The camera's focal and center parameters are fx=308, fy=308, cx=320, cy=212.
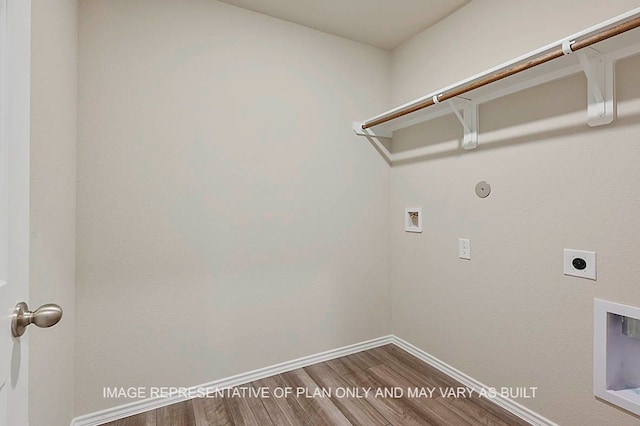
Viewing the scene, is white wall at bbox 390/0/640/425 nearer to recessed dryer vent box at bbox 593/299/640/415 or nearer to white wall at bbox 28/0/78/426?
recessed dryer vent box at bbox 593/299/640/415

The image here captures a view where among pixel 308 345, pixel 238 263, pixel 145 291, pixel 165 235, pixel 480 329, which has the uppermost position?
pixel 165 235

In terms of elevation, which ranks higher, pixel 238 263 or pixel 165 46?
pixel 165 46

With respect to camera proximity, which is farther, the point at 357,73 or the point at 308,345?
the point at 357,73

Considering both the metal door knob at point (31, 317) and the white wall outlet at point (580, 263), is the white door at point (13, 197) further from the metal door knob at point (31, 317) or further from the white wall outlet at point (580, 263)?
the white wall outlet at point (580, 263)

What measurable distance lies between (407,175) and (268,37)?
141cm

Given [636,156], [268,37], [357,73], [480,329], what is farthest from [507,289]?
[268,37]

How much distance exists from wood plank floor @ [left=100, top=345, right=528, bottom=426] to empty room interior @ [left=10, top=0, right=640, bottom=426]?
0.02 metres

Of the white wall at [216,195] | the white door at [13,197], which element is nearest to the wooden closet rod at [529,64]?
the white wall at [216,195]

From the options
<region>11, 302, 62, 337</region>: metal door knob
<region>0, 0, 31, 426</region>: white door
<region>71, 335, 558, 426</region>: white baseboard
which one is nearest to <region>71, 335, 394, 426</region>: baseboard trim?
<region>71, 335, 558, 426</region>: white baseboard

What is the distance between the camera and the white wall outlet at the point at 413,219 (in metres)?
2.30

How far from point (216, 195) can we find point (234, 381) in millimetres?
1193

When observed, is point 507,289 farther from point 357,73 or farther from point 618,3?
point 357,73

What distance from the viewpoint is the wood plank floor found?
1.65 m

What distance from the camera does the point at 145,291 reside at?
174 cm
